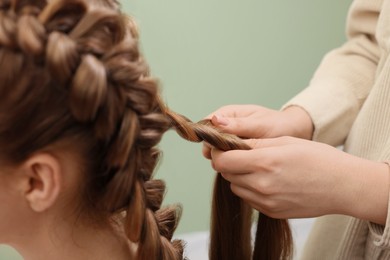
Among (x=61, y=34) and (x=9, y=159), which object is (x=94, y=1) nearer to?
(x=61, y=34)

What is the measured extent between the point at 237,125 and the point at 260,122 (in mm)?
57

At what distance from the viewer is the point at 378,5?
3.20ft

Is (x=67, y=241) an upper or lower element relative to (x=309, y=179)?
lower

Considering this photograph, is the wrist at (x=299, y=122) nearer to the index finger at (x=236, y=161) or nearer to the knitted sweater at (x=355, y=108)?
the knitted sweater at (x=355, y=108)

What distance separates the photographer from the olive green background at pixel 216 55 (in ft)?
5.53

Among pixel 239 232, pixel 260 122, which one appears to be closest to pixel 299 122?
pixel 260 122

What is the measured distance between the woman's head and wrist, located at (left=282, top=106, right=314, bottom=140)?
A: 0.32 m

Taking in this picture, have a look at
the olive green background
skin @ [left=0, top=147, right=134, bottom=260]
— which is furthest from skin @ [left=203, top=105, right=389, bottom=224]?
the olive green background

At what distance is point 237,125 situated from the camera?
0.86 m

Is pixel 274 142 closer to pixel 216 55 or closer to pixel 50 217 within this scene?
pixel 50 217

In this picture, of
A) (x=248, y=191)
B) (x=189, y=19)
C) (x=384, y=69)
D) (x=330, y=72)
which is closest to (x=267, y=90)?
(x=189, y=19)

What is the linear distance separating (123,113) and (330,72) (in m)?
0.59

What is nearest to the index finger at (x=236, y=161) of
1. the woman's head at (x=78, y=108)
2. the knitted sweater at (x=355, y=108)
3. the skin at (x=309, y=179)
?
the skin at (x=309, y=179)

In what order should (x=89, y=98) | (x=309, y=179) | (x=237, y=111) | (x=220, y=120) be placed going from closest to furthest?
(x=89, y=98)
(x=309, y=179)
(x=220, y=120)
(x=237, y=111)
